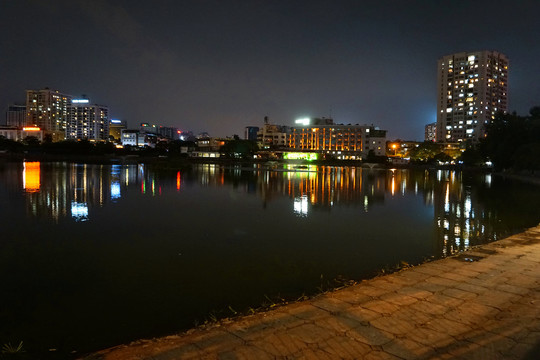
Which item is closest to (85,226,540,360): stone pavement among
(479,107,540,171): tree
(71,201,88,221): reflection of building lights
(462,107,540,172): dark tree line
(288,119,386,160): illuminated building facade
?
(71,201,88,221): reflection of building lights

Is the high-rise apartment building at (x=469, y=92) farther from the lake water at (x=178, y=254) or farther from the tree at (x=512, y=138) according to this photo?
the lake water at (x=178, y=254)

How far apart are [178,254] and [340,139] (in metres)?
154

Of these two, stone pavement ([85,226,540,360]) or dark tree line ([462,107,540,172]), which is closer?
stone pavement ([85,226,540,360])

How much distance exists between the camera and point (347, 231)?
1424cm

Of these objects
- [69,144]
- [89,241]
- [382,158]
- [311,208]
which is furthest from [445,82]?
[89,241]

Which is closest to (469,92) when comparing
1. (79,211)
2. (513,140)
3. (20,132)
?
(513,140)

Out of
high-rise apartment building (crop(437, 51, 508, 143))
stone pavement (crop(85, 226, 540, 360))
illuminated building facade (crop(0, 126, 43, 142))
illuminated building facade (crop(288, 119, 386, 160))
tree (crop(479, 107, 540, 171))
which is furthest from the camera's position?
illuminated building facade (crop(0, 126, 43, 142))

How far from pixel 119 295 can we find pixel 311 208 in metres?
13.5

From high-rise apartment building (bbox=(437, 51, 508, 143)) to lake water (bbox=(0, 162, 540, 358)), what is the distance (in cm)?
15250

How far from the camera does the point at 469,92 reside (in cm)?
15762

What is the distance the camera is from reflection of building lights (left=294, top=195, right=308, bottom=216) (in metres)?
18.8

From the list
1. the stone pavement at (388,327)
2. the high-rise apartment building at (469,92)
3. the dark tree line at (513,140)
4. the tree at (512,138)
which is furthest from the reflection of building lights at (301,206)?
the high-rise apartment building at (469,92)

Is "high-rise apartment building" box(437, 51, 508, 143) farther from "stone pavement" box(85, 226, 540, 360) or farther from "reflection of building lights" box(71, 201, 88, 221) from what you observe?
"stone pavement" box(85, 226, 540, 360)

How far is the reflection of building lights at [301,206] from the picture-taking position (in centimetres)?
1875
